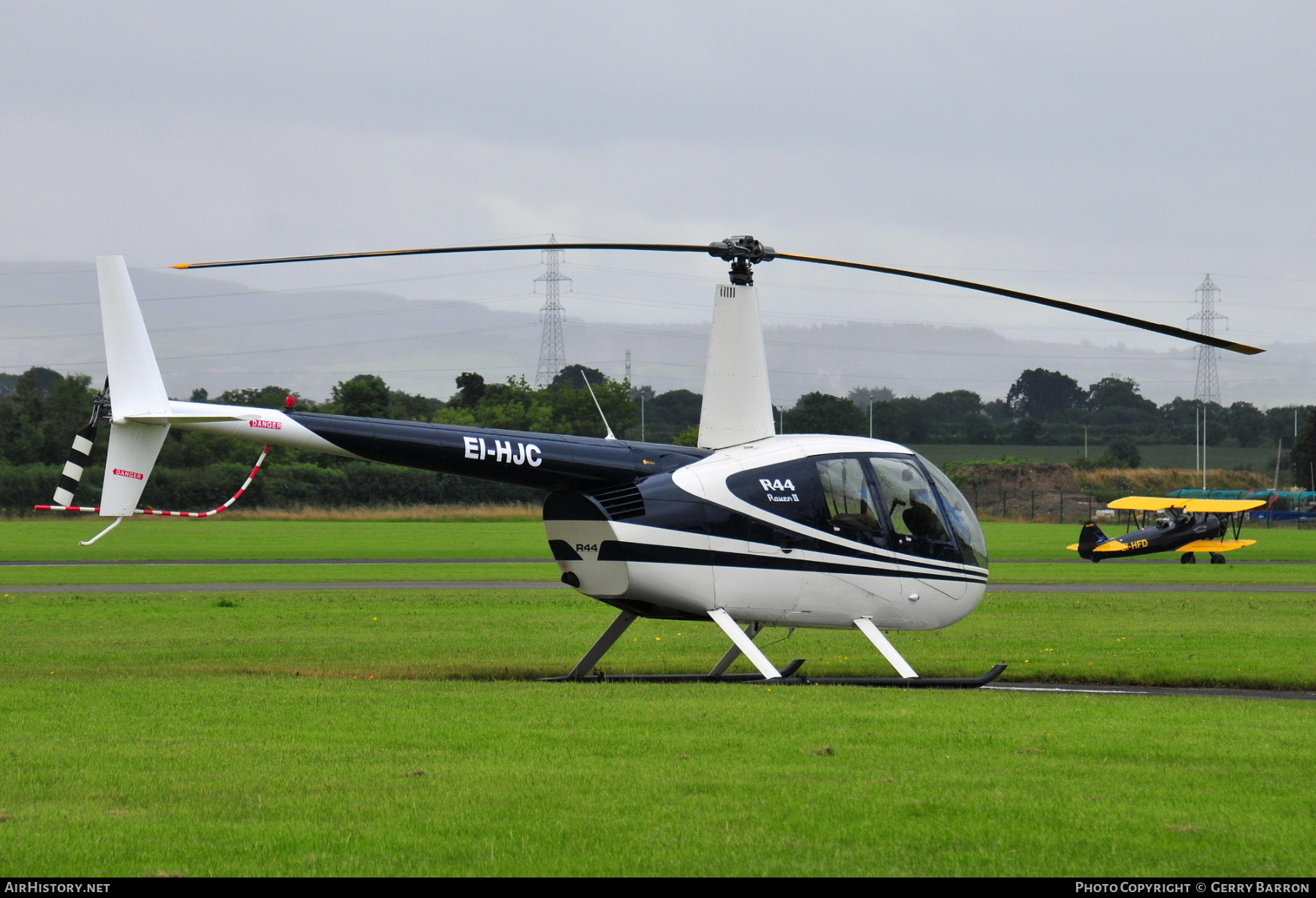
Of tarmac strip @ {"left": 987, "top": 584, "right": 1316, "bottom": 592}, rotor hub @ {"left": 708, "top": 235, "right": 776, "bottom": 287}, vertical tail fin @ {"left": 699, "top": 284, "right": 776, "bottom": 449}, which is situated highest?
rotor hub @ {"left": 708, "top": 235, "right": 776, "bottom": 287}

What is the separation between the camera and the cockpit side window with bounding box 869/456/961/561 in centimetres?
1494

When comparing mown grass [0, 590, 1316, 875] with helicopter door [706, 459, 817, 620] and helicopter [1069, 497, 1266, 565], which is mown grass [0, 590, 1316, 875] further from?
helicopter [1069, 497, 1266, 565]

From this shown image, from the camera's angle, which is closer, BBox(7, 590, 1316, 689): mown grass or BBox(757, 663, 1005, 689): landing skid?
BBox(757, 663, 1005, 689): landing skid

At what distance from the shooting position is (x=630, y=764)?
8.72m

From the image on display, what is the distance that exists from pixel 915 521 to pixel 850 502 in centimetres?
87

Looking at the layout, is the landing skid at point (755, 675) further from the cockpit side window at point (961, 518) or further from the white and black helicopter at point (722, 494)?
the cockpit side window at point (961, 518)

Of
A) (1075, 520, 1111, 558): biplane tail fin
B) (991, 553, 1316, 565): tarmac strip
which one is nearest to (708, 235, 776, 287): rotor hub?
(991, 553, 1316, 565): tarmac strip

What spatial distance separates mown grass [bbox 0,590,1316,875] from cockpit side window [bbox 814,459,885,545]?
2.08 meters

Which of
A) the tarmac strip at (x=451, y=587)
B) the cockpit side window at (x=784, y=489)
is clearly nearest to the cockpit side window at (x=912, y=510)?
the cockpit side window at (x=784, y=489)

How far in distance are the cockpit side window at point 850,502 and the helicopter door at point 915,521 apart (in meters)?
0.18

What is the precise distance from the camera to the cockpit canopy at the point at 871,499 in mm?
14594

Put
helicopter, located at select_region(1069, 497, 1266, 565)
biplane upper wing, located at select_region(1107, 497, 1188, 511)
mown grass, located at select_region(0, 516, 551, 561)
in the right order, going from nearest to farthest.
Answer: mown grass, located at select_region(0, 516, 551, 561), helicopter, located at select_region(1069, 497, 1266, 565), biplane upper wing, located at select_region(1107, 497, 1188, 511)

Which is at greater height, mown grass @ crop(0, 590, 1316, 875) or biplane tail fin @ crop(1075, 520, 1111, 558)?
mown grass @ crop(0, 590, 1316, 875)

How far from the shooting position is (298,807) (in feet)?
24.1
